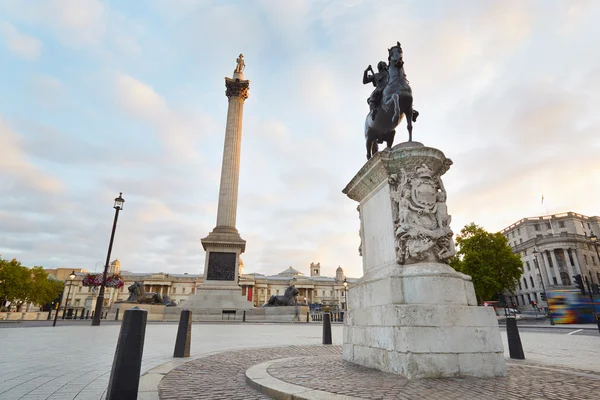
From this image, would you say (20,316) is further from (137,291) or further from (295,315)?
(295,315)

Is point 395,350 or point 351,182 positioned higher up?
point 351,182

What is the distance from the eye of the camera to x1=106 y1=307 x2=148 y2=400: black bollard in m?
2.95

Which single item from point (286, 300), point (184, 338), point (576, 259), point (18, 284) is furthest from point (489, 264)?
point (18, 284)

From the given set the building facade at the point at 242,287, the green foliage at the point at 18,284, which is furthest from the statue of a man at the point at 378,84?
the building facade at the point at 242,287

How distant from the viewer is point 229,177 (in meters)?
33.5

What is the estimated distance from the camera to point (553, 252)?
59.8 meters

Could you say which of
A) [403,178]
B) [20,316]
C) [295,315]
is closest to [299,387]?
[403,178]

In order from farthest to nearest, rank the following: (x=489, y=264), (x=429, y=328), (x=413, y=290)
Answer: (x=489, y=264) → (x=413, y=290) → (x=429, y=328)

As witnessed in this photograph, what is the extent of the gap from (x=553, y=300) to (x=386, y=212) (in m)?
28.0

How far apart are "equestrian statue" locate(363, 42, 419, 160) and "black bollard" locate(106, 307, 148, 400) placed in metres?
5.83

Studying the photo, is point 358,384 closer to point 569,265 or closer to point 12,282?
point 12,282

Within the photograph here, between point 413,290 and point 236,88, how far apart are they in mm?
37546

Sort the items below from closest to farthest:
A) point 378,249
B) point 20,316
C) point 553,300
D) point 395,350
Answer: point 395,350, point 378,249, point 553,300, point 20,316

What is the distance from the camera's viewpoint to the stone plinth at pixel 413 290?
14.9ft
